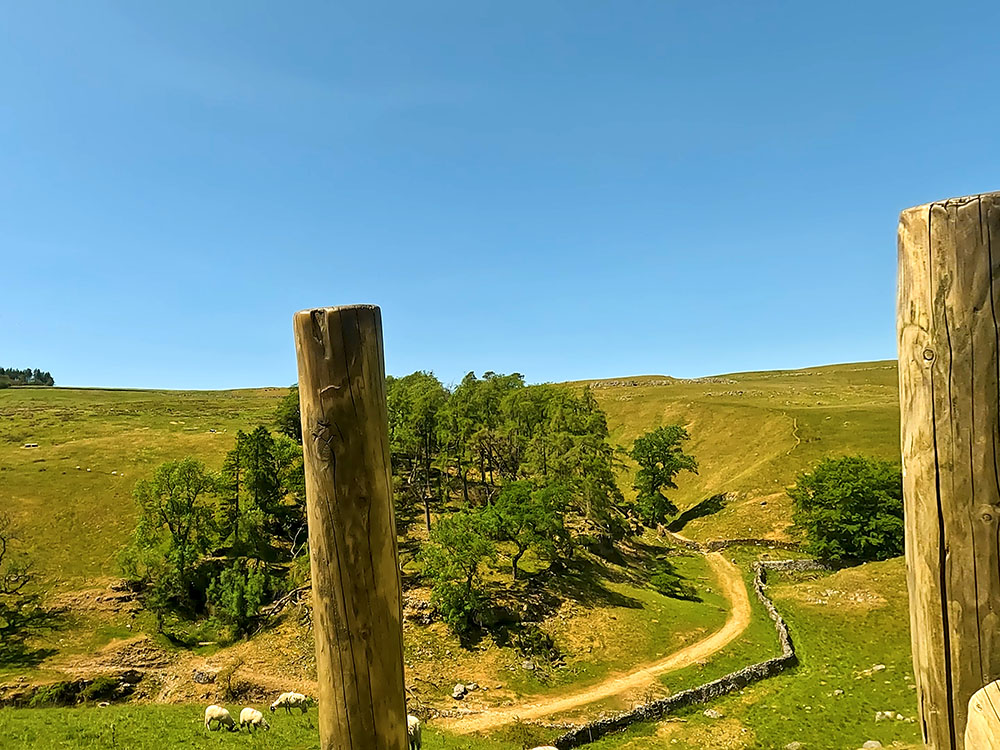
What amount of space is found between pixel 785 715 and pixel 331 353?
22.3m

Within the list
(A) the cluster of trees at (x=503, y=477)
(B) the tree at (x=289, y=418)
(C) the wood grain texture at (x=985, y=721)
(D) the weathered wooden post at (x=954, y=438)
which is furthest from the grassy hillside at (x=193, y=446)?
(C) the wood grain texture at (x=985, y=721)

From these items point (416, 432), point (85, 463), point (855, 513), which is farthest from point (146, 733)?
point (85, 463)

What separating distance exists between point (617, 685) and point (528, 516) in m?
9.59

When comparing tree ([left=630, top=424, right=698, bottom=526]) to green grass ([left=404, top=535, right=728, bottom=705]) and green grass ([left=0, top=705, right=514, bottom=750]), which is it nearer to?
green grass ([left=404, top=535, right=728, bottom=705])

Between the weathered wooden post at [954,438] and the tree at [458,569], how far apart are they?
82.7 feet

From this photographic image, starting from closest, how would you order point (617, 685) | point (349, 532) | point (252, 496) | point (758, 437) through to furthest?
point (349, 532) < point (617, 685) < point (252, 496) < point (758, 437)

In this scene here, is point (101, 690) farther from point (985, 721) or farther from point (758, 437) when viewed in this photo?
point (758, 437)

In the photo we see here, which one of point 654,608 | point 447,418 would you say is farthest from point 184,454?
point 654,608

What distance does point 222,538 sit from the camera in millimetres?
34531

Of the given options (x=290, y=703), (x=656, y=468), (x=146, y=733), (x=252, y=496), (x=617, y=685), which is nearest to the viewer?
(x=146, y=733)

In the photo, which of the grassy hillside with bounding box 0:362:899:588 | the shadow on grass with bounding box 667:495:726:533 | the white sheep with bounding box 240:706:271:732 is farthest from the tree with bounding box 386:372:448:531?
the shadow on grass with bounding box 667:495:726:533

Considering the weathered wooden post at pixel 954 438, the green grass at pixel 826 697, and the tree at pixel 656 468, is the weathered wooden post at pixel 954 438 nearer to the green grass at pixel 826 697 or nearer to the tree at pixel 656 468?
the green grass at pixel 826 697

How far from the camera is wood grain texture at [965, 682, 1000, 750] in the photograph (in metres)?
2.15

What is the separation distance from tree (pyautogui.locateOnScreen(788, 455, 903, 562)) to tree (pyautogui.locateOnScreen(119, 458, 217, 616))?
3719cm
